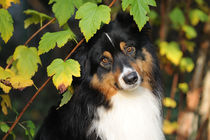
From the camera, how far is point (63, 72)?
2164 millimetres

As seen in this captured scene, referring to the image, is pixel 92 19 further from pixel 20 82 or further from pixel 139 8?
pixel 20 82

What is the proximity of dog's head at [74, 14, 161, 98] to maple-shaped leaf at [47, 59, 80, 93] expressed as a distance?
712mm

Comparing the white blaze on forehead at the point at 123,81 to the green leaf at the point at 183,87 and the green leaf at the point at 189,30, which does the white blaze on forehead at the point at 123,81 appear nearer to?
the green leaf at the point at 189,30

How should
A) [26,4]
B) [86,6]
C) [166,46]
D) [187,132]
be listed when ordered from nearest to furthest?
[86,6], [166,46], [187,132], [26,4]

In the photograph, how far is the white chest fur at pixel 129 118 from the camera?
305cm

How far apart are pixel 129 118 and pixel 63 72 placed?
3.94 ft

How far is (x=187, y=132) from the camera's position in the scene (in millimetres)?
4777

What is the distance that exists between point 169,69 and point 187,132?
1.03 metres

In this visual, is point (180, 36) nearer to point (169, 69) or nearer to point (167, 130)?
point (169, 69)

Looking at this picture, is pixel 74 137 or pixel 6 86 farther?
pixel 74 137

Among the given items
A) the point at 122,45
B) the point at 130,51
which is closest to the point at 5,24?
the point at 122,45

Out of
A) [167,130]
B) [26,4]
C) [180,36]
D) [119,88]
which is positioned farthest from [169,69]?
[26,4]

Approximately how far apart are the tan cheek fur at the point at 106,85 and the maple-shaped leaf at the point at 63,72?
2.60ft

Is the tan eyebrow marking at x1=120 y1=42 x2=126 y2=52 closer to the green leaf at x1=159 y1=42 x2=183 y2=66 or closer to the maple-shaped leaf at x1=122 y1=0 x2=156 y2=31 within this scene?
the maple-shaped leaf at x1=122 y1=0 x2=156 y2=31
